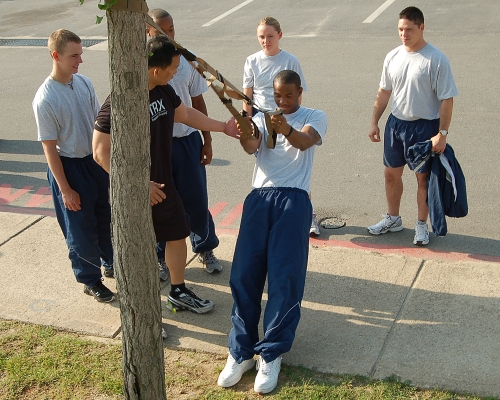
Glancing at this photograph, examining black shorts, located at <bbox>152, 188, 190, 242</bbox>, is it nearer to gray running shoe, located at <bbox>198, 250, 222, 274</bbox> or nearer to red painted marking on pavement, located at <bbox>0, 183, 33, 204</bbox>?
gray running shoe, located at <bbox>198, 250, 222, 274</bbox>

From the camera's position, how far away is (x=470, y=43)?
12.3m

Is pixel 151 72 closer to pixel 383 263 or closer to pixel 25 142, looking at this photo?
pixel 383 263

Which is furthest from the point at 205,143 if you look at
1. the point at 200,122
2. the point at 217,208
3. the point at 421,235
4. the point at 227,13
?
the point at 227,13

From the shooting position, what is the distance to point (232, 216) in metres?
6.70

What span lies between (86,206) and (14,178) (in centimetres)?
345

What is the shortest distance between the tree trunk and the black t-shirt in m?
1.13

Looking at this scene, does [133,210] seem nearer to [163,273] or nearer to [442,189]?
[163,273]

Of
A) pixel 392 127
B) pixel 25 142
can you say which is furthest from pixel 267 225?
pixel 25 142

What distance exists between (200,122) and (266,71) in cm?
152

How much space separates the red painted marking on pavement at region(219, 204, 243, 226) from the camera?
6559 mm

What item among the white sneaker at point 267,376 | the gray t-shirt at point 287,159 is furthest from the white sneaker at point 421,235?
the white sneaker at point 267,376

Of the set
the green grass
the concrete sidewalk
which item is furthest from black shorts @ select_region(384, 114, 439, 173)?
the green grass

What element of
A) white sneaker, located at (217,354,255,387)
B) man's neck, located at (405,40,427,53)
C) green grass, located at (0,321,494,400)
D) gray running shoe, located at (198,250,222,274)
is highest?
man's neck, located at (405,40,427,53)

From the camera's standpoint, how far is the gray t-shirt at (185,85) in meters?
Answer: 5.04
